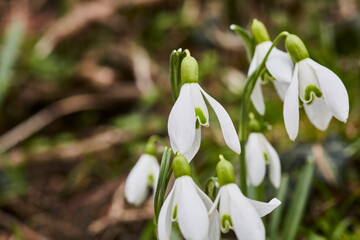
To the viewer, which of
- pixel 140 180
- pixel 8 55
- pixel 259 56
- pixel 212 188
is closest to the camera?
pixel 212 188

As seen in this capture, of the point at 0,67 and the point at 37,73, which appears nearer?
the point at 0,67

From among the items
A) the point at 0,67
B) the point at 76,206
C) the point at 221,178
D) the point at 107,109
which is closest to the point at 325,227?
the point at 221,178

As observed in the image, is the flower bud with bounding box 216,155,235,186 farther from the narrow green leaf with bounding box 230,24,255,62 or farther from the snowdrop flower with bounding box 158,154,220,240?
the narrow green leaf with bounding box 230,24,255,62

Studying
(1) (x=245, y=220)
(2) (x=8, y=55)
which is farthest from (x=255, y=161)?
(2) (x=8, y=55)

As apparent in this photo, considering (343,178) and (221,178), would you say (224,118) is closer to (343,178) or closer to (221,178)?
(221,178)

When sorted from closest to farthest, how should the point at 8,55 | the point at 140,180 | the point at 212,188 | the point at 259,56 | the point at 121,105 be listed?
the point at 212,188 → the point at 259,56 → the point at 140,180 → the point at 8,55 → the point at 121,105

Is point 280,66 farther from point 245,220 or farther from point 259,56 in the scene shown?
point 245,220
